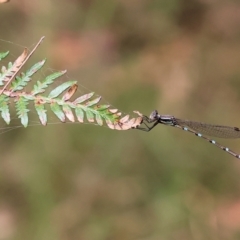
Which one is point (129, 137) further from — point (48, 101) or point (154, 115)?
point (48, 101)

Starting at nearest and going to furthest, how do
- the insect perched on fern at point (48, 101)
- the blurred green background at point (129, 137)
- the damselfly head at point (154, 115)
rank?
the insect perched on fern at point (48, 101) < the damselfly head at point (154, 115) < the blurred green background at point (129, 137)

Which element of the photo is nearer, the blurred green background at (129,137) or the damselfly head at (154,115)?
the damselfly head at (154,115)

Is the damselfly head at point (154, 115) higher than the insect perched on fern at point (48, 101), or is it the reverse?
the damselfly head at point (154, 115)

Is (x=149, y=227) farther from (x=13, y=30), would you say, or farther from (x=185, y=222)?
(x=13, y=30)

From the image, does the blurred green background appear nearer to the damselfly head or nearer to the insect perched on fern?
Result: the damselfly head

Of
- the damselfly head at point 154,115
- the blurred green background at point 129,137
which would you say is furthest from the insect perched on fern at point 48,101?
the blurred green background at point 129,137

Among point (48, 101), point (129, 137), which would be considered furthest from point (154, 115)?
point (48, 101)

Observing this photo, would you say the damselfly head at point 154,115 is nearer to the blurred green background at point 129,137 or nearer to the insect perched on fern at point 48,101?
the blurred green background at point 129,137

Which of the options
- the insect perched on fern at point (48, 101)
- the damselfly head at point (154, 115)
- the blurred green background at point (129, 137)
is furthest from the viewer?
the blurred green background at point (129, 137)

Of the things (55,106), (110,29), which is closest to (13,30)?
(110,29)
